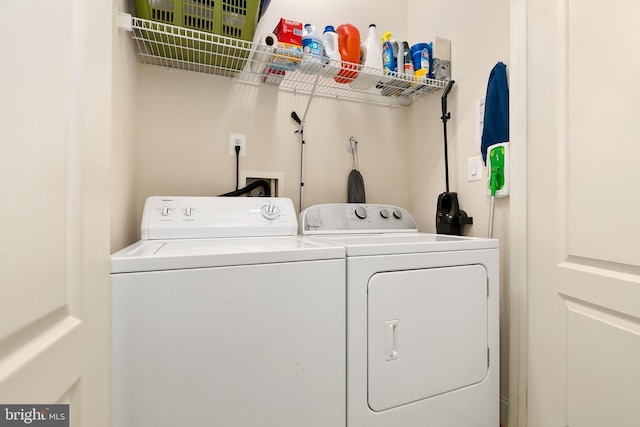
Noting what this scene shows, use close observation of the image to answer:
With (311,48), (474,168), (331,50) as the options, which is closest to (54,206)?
(311,48)

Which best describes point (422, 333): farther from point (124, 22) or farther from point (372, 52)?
point (124, 22)

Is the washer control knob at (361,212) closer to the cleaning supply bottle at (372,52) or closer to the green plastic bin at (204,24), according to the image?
the cleaning supply bottle at (372,52)

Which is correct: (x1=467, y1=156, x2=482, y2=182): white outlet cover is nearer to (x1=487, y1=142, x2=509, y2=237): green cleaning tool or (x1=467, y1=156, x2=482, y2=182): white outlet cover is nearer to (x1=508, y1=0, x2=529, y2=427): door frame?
(x1=487, y1=142, x2=509, y2=237): green cleaning tool

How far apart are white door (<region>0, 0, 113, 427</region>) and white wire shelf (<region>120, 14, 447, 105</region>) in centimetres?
73

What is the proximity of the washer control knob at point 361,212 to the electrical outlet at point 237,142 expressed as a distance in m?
0.75

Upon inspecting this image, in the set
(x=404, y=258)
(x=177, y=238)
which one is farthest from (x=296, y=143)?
(x=404, y=258)

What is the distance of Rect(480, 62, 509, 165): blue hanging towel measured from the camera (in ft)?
4.75

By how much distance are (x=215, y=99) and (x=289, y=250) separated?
1.23m

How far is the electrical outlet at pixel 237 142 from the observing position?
5.83 ft

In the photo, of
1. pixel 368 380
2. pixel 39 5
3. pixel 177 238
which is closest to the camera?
pixel 39 5

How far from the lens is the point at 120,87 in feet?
3.81

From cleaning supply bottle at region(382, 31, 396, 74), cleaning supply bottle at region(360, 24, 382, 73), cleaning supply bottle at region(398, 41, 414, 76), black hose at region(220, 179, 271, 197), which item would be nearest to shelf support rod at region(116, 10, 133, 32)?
black hose at region(220, 179, 271, 197)

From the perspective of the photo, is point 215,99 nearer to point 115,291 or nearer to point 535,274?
point 115,291
